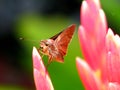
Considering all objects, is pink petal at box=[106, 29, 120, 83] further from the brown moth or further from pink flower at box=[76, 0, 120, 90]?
the brown moth

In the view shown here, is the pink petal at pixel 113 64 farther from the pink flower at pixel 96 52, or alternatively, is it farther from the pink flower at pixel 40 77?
the pink flower at pixel 40 77

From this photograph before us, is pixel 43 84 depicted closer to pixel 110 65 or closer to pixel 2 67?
pixel 110 65

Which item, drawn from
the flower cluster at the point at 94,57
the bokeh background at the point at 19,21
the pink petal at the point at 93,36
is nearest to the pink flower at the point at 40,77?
the flower cluster at the point at 94,57

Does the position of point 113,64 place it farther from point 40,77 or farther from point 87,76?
point 40,77

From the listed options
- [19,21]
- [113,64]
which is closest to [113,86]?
[113,64]

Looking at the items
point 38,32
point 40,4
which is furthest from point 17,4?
point 38,32
